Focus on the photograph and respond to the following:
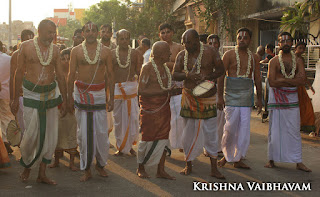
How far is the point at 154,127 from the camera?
5.79 metres

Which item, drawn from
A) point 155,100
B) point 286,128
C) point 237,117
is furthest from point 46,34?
point 286,128

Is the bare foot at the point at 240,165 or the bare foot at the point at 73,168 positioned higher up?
the bare foot at the point at 240,165

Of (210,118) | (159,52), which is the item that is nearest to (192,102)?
(210,118)

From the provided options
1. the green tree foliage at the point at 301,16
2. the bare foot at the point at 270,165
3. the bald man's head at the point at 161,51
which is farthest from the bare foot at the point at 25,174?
the green tree foliage at the point at 301,16

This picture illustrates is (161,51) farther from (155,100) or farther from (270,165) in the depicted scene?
(270,165)

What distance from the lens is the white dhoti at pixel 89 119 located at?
5.84 meters

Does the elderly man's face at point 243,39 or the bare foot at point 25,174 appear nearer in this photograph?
the bare foot at point 25,174

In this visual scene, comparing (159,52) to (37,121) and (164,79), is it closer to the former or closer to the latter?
(164,79)

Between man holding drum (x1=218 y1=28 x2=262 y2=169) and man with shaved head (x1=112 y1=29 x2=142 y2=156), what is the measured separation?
171cm

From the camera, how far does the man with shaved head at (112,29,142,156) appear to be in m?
7.32

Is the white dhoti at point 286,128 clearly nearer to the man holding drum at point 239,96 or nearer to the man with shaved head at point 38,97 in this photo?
the man holding drum at point 239,96

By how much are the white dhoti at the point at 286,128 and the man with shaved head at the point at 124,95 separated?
244 centimetres

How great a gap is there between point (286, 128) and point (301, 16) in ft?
24.0

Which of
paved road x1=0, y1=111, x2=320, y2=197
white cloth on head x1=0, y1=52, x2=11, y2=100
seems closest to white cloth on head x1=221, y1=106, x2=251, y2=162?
paved road x1=0, y1=111, x2=320, y2=197
